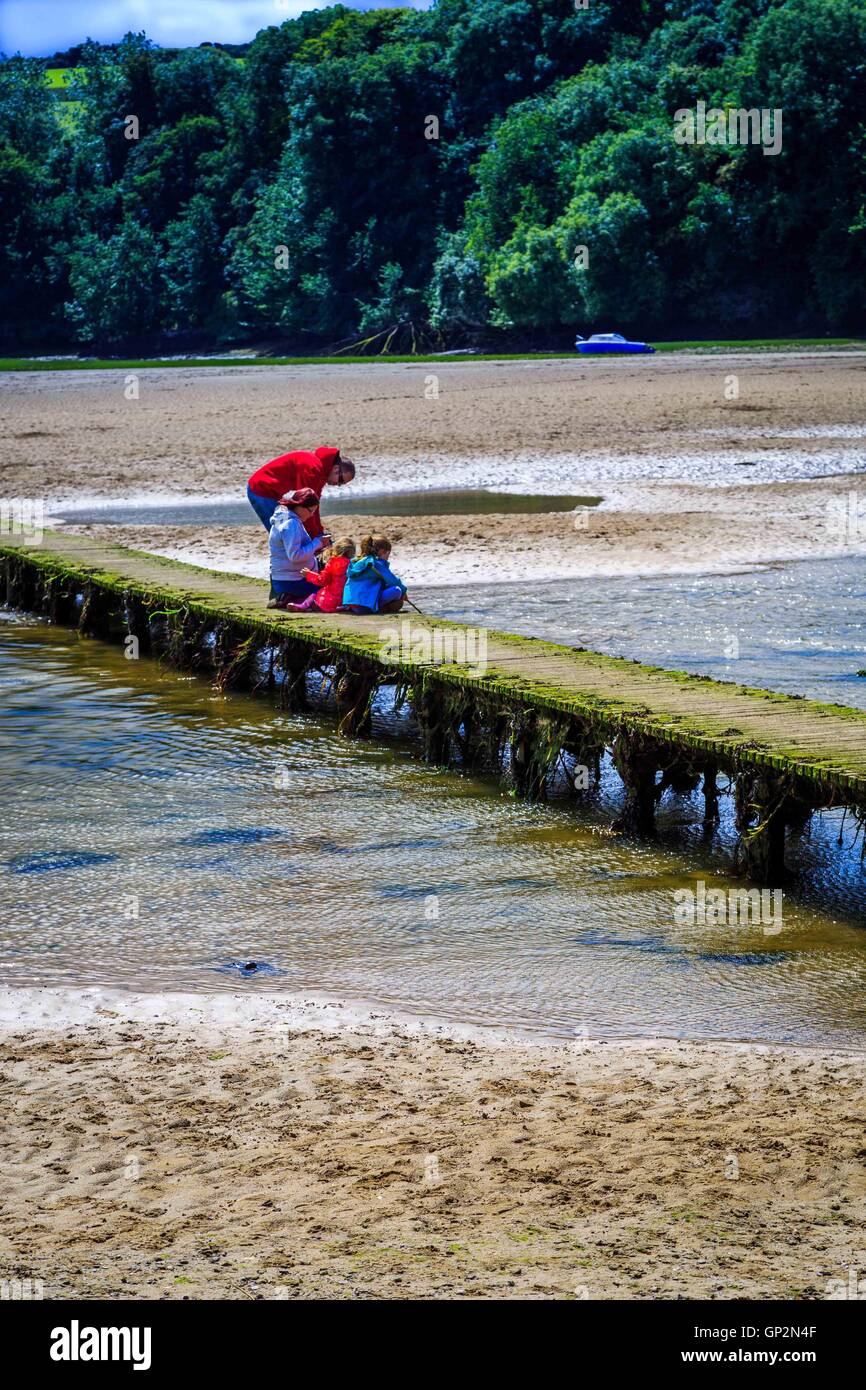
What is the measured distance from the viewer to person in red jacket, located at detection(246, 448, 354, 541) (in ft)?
39.2

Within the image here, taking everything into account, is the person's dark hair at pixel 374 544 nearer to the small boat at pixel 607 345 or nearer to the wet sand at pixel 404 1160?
the wet sand at pixel 404 1160

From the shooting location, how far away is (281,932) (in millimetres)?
7172

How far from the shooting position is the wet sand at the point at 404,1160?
4238 millimetres

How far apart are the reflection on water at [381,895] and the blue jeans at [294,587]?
170 cm

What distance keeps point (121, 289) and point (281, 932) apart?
80.0 metres

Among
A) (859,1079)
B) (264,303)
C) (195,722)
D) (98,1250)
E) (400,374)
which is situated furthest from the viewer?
(264,303)

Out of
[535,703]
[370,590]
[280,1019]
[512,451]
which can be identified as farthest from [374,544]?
[512,451]

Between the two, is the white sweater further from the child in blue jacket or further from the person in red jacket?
the child in blue jacket

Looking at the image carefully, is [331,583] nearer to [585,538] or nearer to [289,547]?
[289,547]

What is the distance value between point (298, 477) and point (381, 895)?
5.58 metres

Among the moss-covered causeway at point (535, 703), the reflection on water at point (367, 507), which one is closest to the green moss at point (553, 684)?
the moss-covered causeway at point (535, 703)

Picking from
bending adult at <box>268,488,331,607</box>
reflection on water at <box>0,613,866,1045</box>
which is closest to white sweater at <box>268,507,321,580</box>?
bending adult at <box>268,488,331,607</box>

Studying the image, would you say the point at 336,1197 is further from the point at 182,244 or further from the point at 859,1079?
the point at 182,244

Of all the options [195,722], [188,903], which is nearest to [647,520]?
[195,722]
